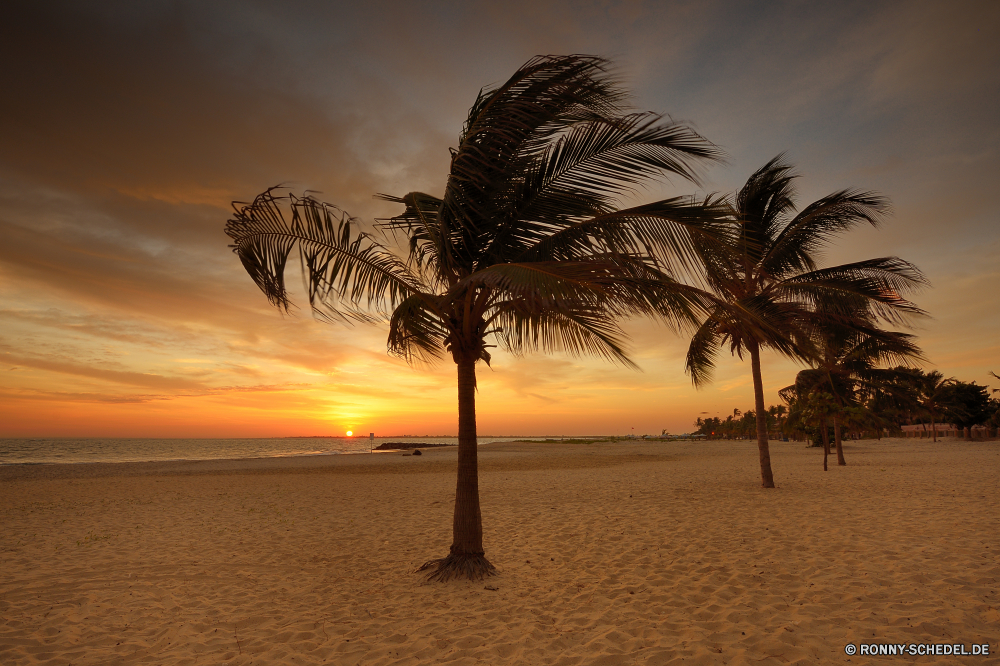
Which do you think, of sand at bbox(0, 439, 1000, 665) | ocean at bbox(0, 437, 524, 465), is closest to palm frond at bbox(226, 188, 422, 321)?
sand at bbox(0, 439, 1000, 665)

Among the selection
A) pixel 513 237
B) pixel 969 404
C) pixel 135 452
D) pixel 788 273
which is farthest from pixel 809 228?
pixel 135 452

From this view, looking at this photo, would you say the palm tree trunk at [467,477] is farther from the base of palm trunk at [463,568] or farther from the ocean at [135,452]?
the ocean at [135,452]

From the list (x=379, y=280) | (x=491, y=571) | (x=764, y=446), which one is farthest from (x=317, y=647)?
(x=764, y=446)

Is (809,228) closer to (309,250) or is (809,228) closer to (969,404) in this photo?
(309,250)

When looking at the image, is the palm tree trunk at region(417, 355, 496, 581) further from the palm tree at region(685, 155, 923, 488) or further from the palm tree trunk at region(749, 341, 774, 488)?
the palm tree trunk at region(749, 341, 774, 488)

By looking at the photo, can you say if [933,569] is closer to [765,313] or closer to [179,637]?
[765,313]

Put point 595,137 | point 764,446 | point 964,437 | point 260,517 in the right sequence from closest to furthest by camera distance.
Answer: point 595,137, point 260,517, point 764,446, point 964,437

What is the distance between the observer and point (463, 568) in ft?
20.0

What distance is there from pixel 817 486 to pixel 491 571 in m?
11.0

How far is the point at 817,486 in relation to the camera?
12.9m

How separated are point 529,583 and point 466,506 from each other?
120 centimetres

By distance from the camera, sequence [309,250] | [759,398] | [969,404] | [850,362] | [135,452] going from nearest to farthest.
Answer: [309,250], [759,398], [850,362], [969,404], [135,452]

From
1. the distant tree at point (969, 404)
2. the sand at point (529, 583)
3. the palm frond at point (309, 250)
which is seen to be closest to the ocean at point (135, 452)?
the sand at point (529, 583)

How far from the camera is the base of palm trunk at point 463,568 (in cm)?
605
